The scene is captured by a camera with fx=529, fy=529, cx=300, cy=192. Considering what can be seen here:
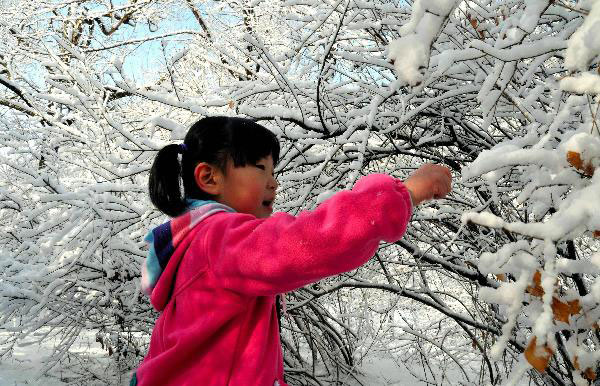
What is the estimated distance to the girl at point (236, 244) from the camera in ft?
3.38

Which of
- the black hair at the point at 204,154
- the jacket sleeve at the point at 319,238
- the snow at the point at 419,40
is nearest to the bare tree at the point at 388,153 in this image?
the snow at the point at 419,40

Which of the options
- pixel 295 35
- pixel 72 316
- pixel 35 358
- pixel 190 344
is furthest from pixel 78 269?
pixel 190 344

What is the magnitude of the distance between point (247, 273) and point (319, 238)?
0.64ft

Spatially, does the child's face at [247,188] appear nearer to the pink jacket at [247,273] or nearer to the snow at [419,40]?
the pink jacket at [247,273]

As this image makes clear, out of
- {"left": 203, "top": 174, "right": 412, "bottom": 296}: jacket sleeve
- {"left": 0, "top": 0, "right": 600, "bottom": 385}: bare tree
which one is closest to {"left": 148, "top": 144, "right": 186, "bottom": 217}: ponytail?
{"left": 203, "top": 174, "right": 412, "bottom": 296}: jacket sleeve

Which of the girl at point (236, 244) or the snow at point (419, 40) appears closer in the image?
the snow at point (419, 40)

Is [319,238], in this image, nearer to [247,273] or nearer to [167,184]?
[247,273]

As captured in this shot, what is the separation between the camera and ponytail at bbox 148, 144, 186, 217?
154 centimetres

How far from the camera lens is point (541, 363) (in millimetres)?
841

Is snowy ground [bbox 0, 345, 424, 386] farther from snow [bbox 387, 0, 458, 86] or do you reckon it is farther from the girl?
snow [bbox 387, 0, 458, 86]

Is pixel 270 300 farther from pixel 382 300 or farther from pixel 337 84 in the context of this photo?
pixel 382 300

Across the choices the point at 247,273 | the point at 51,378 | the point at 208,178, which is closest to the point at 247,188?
the point at 208,178

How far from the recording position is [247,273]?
1123 millimetres

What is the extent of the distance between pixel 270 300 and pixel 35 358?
4.81 m
